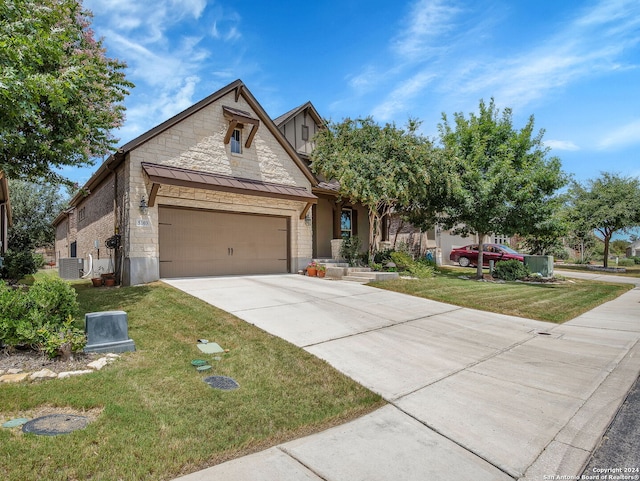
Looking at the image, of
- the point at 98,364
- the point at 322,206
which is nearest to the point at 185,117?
the point at 322,206

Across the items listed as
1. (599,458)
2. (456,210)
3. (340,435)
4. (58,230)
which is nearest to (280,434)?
(340,435)

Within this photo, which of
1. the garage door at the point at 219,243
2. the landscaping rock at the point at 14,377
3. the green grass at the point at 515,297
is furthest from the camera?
the garage door at the point at 219,243

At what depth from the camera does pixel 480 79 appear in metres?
10.9

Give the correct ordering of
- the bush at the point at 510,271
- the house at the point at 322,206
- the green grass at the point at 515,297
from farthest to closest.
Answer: the house at the point at 322,206 < the bush at the point at 510,271 < the green grass at the point at 515,297

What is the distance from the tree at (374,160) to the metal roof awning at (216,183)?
1.77m

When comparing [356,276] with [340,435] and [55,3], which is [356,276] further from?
[55,3]

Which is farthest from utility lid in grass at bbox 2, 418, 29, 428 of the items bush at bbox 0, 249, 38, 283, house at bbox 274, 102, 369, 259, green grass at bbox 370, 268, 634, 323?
house at bbox 274, 102, 369, 259

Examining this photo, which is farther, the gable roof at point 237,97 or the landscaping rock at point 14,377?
the gable roof at point 237,97

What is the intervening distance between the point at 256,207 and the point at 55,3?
8.17 metres

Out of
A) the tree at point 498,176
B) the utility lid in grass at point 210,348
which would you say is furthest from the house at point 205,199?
the utility lid in grass at point 210,348

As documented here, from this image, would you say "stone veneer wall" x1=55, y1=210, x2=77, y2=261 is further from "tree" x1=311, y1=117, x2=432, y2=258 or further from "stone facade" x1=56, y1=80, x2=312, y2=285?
"tree" x1=311, y1=117, x2=432, y2=258

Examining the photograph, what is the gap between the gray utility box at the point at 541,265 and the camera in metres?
16.6

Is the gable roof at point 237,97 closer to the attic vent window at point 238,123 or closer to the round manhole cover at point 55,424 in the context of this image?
the attic vent window at point 238,123

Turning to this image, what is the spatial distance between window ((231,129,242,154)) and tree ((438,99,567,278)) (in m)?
8.58
